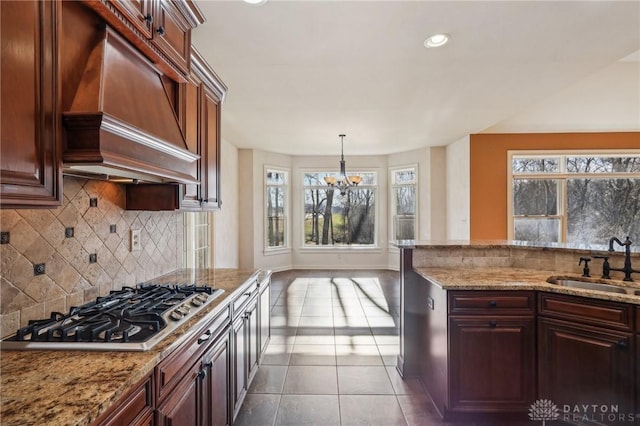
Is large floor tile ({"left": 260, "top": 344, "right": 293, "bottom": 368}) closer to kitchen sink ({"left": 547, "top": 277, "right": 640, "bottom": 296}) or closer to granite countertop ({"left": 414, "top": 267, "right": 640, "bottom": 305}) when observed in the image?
granite countertop ({"left": 414, "top": 267, "right": 640, "bottom": 305})

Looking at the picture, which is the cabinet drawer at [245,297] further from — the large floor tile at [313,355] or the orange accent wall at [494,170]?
the orange accent wall at [494,170]

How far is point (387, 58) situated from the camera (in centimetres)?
266

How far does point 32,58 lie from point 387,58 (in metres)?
2.47

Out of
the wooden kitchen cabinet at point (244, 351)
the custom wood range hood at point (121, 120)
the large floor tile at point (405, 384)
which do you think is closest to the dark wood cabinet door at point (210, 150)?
the custom wood range hood at point (121, 120)

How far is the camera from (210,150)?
236 centimetres

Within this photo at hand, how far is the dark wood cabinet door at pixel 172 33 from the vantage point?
1.47m

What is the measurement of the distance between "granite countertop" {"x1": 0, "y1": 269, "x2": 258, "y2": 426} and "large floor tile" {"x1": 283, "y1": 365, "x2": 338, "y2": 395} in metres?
1.54

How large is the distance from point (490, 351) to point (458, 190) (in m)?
4.43

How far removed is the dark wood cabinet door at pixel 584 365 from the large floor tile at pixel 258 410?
1811 millimetres

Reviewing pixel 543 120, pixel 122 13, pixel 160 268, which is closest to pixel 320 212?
pixel 543 120

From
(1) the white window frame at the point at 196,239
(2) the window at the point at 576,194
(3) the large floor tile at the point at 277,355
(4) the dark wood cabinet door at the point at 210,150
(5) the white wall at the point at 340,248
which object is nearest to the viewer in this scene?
(4) the dark wood cabinet door at the point at 210,150

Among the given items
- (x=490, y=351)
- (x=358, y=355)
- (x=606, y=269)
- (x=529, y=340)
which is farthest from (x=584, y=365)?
(x=358, y=355)

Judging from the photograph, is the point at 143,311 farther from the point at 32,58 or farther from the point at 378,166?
the point at 378,166

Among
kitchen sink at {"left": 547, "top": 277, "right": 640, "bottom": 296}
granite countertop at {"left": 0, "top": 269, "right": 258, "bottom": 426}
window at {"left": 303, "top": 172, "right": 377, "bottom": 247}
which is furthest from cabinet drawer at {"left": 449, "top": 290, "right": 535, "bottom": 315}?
window at {"left": 303, "top": 172, "right": 377, "bottom": 247}
